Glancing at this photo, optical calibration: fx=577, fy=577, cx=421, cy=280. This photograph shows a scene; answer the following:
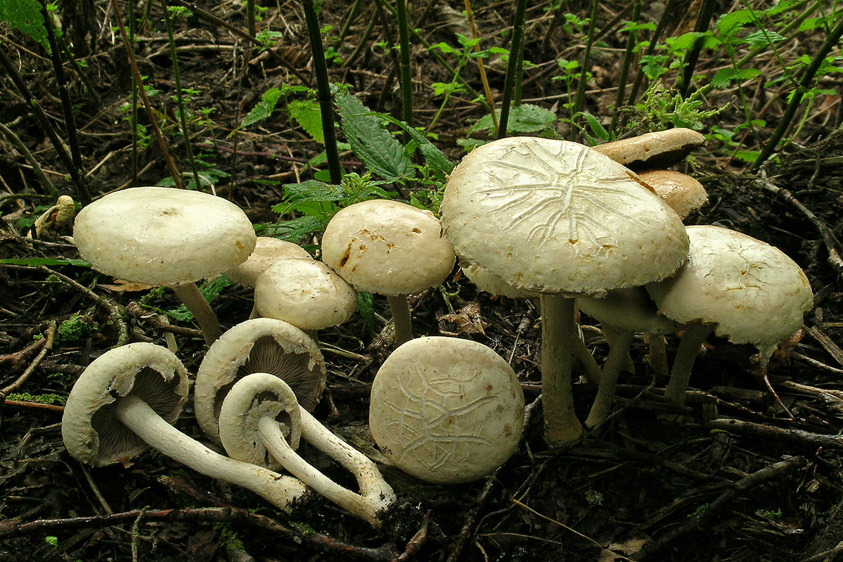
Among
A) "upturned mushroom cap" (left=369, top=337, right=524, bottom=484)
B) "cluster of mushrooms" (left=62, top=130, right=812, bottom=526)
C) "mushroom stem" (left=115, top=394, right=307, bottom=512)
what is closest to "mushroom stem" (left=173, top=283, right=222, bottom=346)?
"cluster of mushrooms" (left=62, top=130, right=812, bottom=526)

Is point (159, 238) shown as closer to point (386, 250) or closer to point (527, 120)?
point (386, 250)

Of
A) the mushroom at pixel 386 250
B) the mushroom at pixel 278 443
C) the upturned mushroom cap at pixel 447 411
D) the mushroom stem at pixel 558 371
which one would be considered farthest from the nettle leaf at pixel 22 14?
the mushroom stem at pixel 558 371

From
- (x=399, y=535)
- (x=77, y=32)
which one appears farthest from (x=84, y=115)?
(x=399, y=535)

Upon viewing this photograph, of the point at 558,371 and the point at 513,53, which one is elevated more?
the point at 513,53

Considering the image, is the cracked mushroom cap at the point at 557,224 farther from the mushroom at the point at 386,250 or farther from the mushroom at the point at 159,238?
the mushroom at the point at 159,238

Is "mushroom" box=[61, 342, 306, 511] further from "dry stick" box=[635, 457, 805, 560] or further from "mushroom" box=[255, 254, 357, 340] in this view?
"dry stick" box=[635, 457, 805, 560]

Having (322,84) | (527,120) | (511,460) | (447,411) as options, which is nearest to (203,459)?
(447,411)
